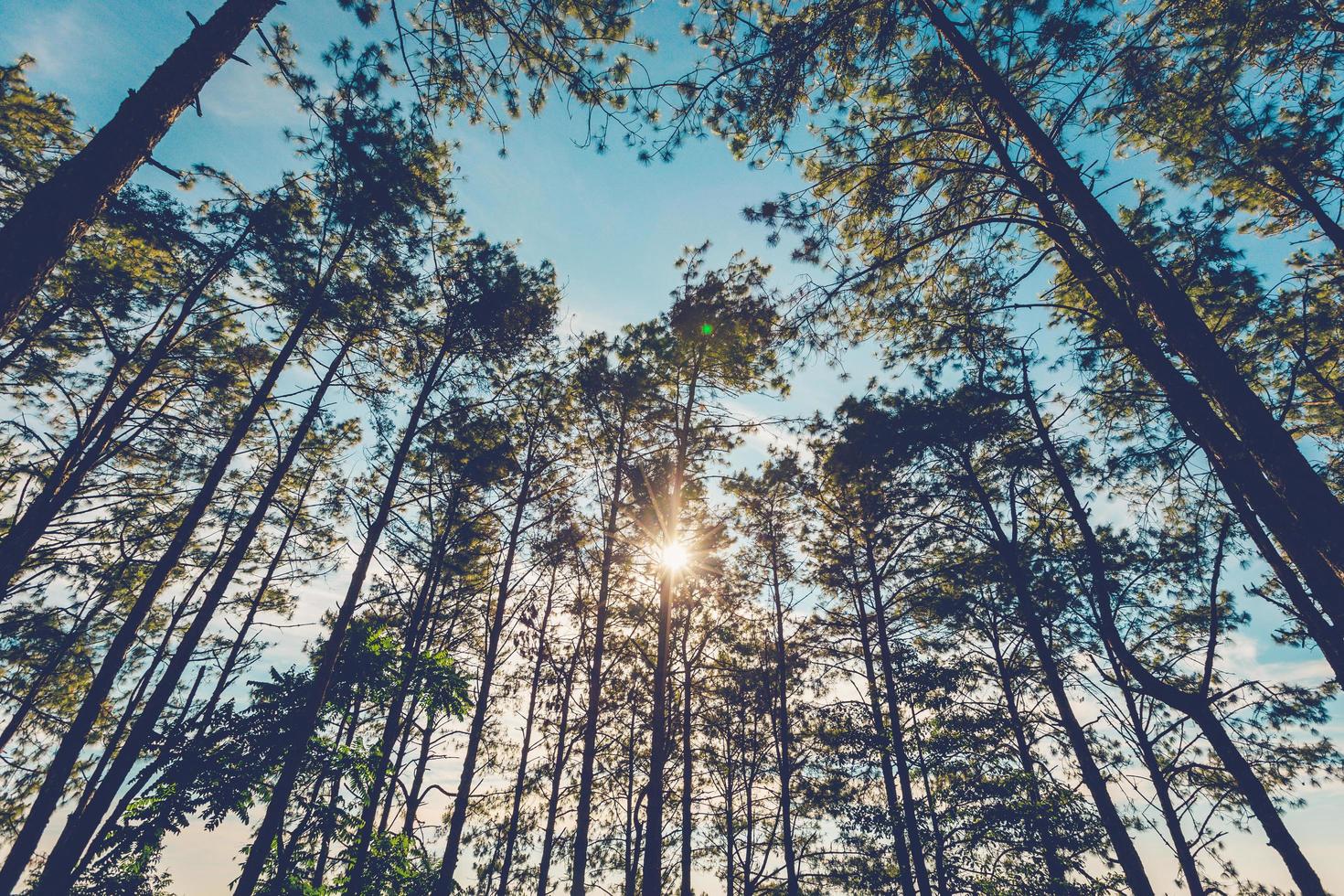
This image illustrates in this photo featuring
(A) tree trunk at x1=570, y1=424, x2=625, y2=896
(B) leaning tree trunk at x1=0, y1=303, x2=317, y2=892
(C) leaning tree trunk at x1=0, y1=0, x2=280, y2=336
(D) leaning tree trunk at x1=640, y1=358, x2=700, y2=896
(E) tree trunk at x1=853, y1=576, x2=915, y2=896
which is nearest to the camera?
(C) leaning tree trunk at x1=0, y1=0, x2=280, y2=336

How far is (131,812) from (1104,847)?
52.2 feet

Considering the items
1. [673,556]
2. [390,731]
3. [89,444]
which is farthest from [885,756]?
[89,444]

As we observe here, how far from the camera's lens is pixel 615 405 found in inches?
447

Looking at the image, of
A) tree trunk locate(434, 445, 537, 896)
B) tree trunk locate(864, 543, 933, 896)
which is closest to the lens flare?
tree trunk locate(434, 445, 537, 896)

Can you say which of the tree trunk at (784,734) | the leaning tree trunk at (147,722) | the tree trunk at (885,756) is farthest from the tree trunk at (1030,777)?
the leaning tree trunk at (147,722)

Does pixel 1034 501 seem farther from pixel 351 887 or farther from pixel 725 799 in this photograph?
pixel 351 887

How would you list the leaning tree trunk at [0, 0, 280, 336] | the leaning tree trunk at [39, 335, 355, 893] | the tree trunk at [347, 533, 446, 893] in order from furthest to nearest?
the tree trunk at [347, 533, 446, 893]
the leaning tree trunk at [39, 335, 355, 893]
the leaning tree trunk at [0, 0, 280, 336]

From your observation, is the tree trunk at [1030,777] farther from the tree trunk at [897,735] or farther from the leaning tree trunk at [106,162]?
the leaning tree trunk at [106,162]

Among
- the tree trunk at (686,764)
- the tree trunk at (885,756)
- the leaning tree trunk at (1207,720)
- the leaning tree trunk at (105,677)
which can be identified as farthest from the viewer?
the tree trunk at (686,764)

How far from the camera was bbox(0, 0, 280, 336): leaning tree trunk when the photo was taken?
10.1 feet

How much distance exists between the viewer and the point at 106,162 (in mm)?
3582

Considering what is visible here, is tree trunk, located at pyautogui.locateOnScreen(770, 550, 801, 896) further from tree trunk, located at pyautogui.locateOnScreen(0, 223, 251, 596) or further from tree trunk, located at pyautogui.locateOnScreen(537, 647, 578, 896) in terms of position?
tree trunk, located at pyautogui.locateOnScreen(0, 223, 251, 596)

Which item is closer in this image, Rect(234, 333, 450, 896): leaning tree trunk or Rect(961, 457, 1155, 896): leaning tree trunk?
Rect(234, 333, 450, 896): leaning tree trunk

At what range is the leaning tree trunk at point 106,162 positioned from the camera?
121 inches
